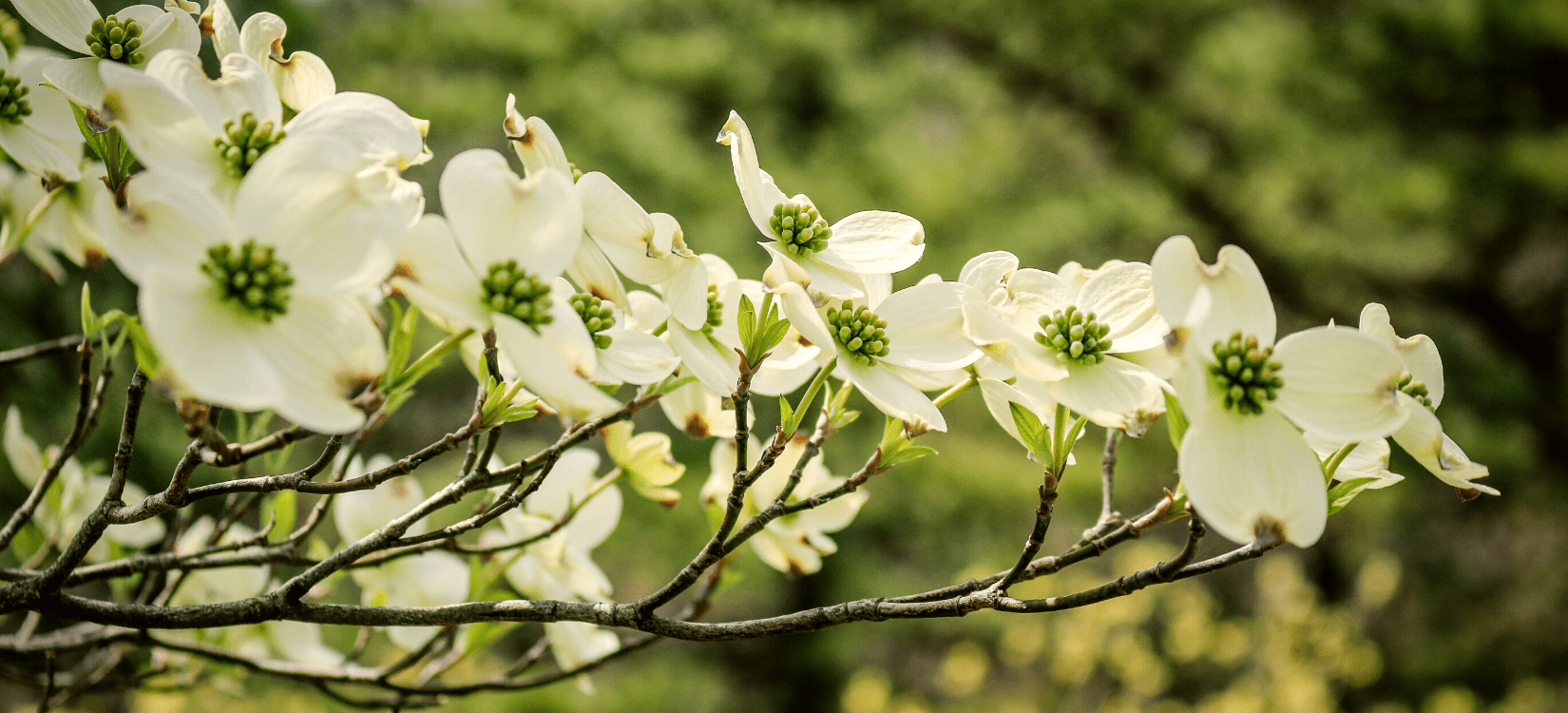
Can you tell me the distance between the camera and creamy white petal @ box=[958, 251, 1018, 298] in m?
0.33

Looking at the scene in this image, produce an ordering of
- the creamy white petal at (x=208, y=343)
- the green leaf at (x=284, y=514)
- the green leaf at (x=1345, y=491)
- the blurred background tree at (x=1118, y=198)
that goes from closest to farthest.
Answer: the creamy white petal at (x=208, y=343), the green leaf at (x=1345, y=491), the green leaf at (x=284, y=514), the blurred background tree at (x=1118, y=198)

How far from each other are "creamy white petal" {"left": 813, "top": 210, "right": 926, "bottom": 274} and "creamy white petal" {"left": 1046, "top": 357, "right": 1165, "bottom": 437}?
7 cm

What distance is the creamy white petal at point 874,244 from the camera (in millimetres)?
319

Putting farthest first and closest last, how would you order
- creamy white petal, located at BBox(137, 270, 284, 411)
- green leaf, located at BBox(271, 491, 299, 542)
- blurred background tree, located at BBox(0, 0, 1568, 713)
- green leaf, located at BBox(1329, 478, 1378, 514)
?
1. blurred background tree, located at BBox(0, 0, 1568, 713)
2. green leaf, located at BBox(271, 491, 299, 542)
3. green leaf, located at BBox(1329, 478, 1378, 514)
4. creamy white petal, located at BBox(137, 270, 284, 411)

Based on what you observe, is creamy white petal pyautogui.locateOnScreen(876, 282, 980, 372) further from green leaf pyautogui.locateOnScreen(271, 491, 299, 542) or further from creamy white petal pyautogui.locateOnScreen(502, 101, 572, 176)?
green leaf pyautogui.locateOnScreen(271, 491, 299, 542)

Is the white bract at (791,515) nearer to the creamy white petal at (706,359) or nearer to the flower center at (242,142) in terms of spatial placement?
the creamy white petal at (706,359)

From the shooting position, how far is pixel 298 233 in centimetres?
22

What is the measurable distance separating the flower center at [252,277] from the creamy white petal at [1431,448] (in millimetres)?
301

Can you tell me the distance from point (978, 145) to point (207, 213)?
310cm

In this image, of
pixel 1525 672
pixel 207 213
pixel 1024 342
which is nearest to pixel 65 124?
pixel 207 213

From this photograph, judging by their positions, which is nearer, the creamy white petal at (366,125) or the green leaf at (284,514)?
the creamy white petal at (366,125)

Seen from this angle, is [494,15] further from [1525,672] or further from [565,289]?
[1525,672]

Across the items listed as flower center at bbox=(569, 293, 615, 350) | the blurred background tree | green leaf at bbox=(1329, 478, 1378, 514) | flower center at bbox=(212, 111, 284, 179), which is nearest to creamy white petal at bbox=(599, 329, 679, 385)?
flower center at bbox=(569, 293, 615, 350)

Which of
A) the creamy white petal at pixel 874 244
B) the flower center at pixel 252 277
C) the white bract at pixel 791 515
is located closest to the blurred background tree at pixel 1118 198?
the white bract at pixel 791 515
